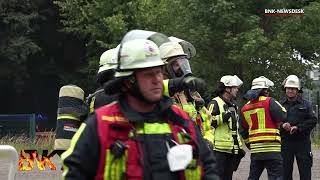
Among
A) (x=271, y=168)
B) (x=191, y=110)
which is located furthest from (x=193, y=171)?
(x=271, y=168)

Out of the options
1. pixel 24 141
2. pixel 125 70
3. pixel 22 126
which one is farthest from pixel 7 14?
pixel 125 70

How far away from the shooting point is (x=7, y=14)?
3272cm

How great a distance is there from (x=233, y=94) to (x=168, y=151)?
682 cm

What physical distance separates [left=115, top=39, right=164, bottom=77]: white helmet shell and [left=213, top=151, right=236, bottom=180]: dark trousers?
6379 millimetres

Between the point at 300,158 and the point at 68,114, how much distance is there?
6.14 meters

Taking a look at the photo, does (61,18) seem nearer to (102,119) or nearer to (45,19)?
(45,19)

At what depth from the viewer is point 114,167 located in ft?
11.8

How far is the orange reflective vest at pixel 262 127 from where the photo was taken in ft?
34.2

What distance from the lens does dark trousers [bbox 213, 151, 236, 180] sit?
10008 mm

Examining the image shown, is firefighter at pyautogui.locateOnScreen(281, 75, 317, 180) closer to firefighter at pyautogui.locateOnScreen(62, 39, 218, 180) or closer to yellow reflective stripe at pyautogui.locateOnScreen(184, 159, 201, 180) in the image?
yellow reflective stripe at pyautogui.locateOnScreen(184, 159, 201, 180)

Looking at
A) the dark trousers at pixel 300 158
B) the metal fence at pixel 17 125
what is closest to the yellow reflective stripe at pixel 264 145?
the dark trousers at pixel 300 158

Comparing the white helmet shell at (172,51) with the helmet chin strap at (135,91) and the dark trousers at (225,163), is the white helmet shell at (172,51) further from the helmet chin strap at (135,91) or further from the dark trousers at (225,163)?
the dark trousers at (225,163)

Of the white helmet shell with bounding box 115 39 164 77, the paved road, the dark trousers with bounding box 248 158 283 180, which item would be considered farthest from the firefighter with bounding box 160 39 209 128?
the paved road

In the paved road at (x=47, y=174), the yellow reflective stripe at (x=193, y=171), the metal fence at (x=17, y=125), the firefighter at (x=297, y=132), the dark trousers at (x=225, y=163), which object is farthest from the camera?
the metal fence at (x=17, y=125)
